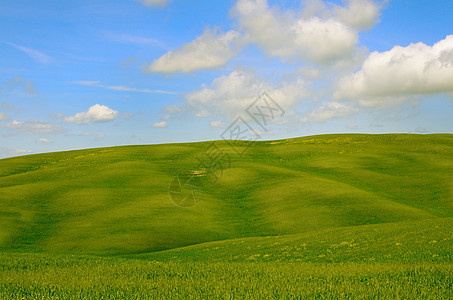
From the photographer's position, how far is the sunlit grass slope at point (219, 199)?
4022 centimetres

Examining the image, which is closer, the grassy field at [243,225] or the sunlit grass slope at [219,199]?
the grassy field at [243,225]

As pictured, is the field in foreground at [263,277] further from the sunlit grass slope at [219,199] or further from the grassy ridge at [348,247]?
the sunlit grass slope at [219,199]

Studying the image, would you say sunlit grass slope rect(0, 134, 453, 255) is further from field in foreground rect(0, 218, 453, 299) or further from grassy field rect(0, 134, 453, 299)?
field in foreground rect(0, 218, 453, 299)

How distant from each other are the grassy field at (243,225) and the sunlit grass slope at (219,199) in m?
0.23

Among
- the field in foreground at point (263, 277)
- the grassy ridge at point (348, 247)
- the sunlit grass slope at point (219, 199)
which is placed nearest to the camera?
the field in foreground at point (263, 277)

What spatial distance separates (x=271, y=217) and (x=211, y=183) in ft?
64.6

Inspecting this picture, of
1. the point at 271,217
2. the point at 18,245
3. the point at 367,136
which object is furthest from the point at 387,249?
the point at 367,136

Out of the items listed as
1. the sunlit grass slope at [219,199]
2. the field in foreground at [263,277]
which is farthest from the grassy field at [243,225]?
the sunlit grass slope at [219,199]

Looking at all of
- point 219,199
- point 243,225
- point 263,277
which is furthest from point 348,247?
point 219,199

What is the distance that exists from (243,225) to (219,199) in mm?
11335

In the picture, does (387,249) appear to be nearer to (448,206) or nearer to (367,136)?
(448,206)

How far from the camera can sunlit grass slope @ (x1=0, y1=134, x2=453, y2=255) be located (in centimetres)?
4022

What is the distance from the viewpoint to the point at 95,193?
5319 cm

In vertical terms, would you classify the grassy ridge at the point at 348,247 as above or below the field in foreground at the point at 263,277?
below
